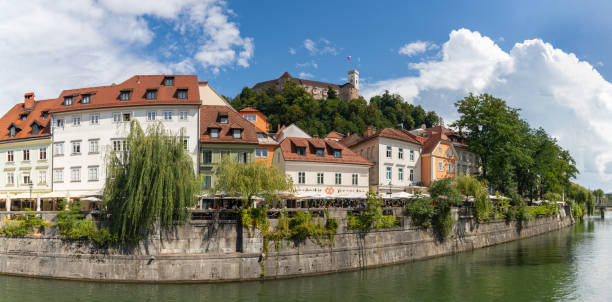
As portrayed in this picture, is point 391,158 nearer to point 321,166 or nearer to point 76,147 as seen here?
point 321,166

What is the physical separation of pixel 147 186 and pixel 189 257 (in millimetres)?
5408

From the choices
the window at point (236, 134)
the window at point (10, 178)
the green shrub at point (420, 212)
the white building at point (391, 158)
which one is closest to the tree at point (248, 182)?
the window at point (236, 134)

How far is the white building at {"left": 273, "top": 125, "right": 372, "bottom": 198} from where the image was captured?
47.9 metres

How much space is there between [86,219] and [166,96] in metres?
16.7

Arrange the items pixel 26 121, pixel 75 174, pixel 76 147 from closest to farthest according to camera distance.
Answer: pixel 75 174 → pixel 76 147 → pixel 26 121

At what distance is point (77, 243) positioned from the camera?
30.8m

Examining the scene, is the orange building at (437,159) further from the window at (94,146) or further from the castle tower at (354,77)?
the castle tower at (354,77)

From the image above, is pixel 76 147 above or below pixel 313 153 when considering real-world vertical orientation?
above

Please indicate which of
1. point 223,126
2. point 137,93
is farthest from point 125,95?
point 223,126

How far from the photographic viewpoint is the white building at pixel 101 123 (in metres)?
43.1

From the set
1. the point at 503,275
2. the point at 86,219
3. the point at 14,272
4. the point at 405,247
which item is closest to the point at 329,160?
the point at 405,247

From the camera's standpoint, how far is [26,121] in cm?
4966

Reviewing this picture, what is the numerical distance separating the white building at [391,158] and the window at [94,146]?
31.1m

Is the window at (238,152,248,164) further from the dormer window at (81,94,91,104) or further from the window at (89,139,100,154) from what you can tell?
the dormer window at (81,94,91,104)
